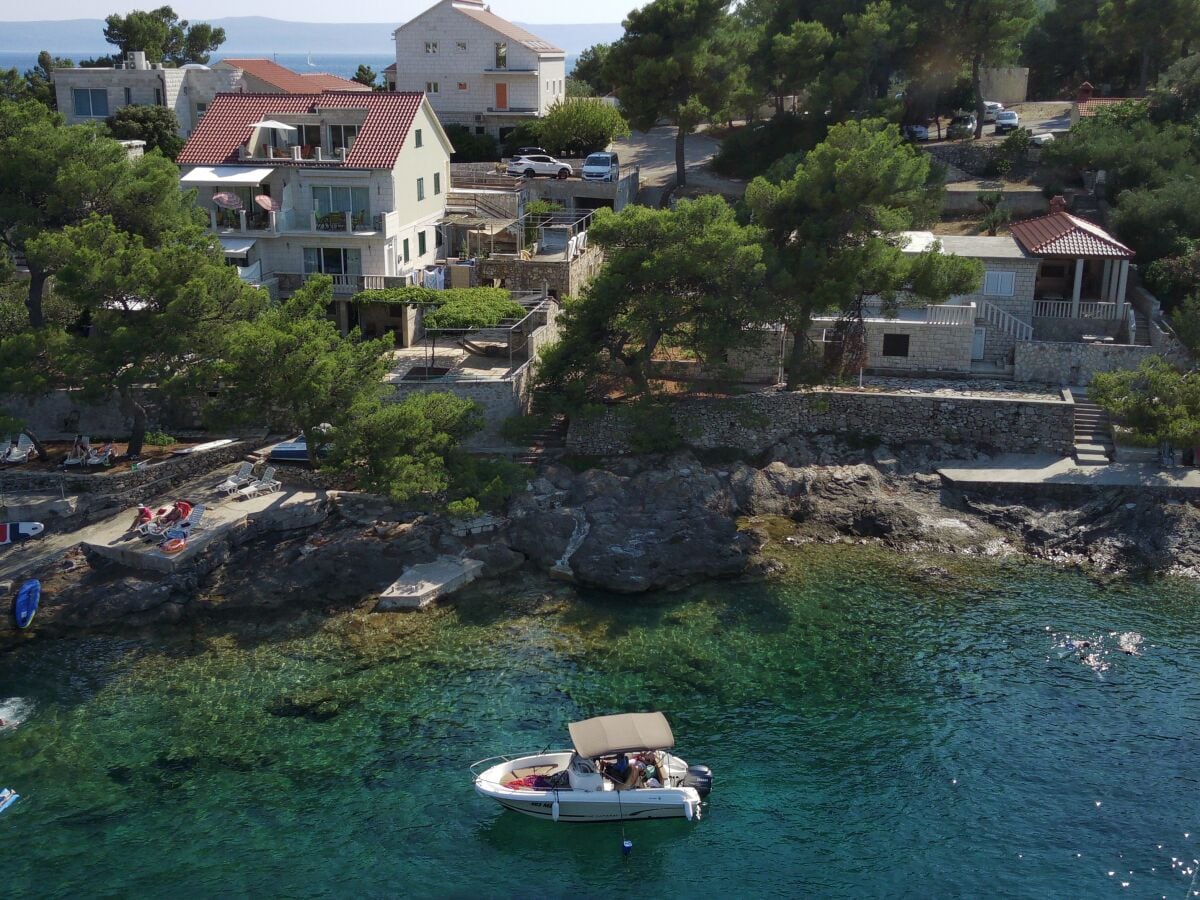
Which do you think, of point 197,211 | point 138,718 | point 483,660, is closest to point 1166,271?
point 483,660

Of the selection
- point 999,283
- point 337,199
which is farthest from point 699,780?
point 337,199

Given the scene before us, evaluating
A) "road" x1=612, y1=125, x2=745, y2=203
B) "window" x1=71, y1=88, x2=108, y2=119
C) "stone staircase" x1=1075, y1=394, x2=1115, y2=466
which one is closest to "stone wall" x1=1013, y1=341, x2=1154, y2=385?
"stone staircase" x1=1075, y1=394, x2=1115, y2=466

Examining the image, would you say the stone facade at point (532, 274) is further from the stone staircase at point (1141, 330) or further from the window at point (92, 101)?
the window at point (92, 101)

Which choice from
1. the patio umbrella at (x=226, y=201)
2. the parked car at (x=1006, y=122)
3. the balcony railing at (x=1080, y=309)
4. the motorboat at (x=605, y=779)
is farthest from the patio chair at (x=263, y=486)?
the parked car at (x=1006, y=122)

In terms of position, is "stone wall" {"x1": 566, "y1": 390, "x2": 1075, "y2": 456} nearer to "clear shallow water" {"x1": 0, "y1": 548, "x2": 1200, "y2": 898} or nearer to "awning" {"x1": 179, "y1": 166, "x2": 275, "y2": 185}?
"clear shallow water" {"x1": 0, "y1": 548, "x2": 1200, "y2": 898}

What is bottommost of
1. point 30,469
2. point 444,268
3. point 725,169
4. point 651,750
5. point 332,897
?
point 332,897

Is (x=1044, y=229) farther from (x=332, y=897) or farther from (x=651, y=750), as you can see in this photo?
(x=332, y=897)

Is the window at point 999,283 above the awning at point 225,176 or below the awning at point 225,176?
below
